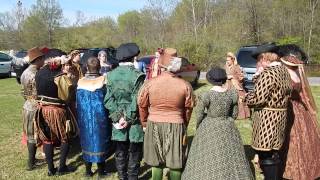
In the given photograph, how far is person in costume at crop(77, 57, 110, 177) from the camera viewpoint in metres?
5.67

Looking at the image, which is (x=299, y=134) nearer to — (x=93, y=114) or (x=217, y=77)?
(x=217, y=77)

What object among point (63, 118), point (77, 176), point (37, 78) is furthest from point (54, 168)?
point (37, 78)

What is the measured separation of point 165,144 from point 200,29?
3637 cm

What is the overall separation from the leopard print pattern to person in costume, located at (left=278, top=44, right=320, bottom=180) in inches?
10.6

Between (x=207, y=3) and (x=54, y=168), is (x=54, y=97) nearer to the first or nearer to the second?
(x=54, y=168)

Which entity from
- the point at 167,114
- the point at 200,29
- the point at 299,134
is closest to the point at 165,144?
the point at 167,114

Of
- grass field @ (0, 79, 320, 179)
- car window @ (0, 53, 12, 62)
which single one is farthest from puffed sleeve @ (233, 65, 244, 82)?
car window @ (0, 53, 12, 62)

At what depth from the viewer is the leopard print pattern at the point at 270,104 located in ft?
15.9

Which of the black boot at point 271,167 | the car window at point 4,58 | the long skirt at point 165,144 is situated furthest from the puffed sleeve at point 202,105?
the car window at point 4,58

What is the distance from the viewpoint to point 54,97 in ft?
19.7

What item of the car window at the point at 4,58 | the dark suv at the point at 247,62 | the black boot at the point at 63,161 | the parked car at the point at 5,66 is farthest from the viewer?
the car window at the point at 4,58

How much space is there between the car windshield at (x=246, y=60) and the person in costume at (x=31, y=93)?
837 cm

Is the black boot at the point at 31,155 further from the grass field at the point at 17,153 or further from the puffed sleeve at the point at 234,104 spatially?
the puffed sleeve at the point at 234,104

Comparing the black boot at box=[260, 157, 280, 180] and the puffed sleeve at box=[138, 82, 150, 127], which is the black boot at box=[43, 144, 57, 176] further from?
the black boot at box=[260, 157, 280, 180]
